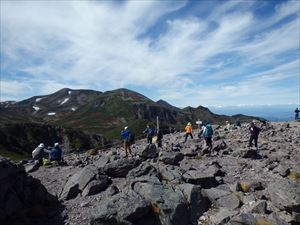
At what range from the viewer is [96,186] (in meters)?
20.3

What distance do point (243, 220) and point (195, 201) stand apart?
2.88 metres

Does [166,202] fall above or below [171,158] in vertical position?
below

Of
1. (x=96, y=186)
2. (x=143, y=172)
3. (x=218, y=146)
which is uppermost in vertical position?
(x=218, y=146)

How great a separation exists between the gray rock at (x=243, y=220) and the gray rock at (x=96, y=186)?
8.27 meters

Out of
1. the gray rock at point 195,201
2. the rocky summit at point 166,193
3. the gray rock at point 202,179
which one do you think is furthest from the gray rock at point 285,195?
the gray rock at point 202,179

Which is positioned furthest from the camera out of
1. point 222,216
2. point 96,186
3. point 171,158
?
point 171,158

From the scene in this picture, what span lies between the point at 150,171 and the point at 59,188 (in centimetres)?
632

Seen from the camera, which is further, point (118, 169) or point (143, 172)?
point (118, 169)

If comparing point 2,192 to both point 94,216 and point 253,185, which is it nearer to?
point 94,216

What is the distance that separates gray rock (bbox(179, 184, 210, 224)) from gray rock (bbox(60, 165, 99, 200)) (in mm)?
5931

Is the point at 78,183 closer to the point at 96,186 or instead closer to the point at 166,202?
the point at 96,186

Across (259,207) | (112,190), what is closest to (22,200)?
(112,190)

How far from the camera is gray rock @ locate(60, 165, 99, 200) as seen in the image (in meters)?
20.2

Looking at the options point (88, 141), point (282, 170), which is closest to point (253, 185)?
point (282, 170)
